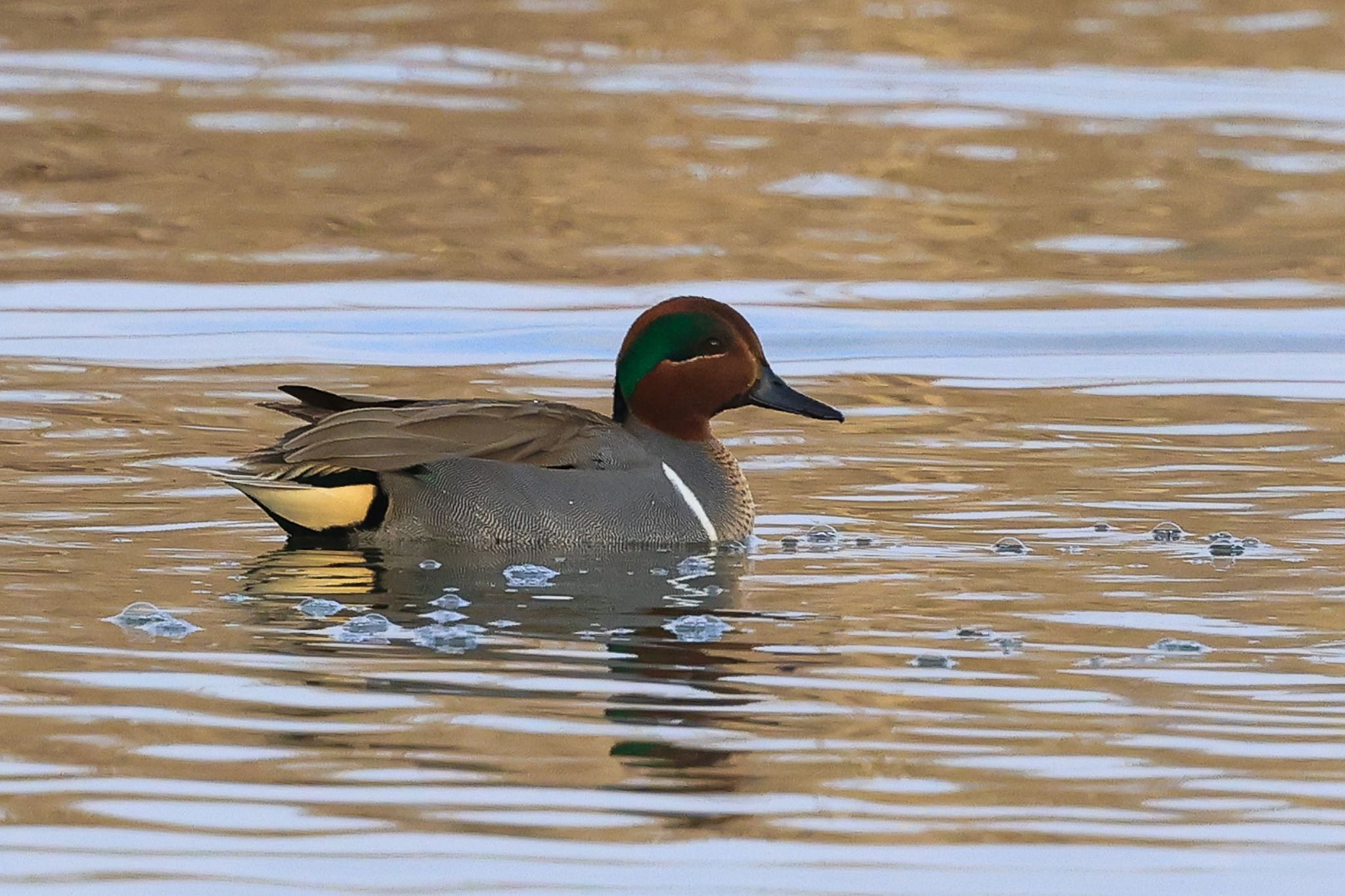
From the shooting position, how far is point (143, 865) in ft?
17.7

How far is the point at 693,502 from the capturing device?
30.1ft

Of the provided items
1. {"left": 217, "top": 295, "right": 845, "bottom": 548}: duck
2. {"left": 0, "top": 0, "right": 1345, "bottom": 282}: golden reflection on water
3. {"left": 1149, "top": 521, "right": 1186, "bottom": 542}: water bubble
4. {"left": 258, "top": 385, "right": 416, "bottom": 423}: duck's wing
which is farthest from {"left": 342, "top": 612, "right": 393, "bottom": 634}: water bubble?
{"left": 0, "top": 0, "right": 1345, "bottom": 282}: golden reflection on water

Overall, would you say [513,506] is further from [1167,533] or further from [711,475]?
[1167,533]

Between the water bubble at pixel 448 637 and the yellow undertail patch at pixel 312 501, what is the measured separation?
54.8 inches

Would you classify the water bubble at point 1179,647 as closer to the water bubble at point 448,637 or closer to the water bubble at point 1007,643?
the water bubble at point 1007,643

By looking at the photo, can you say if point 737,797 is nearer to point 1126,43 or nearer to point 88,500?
point 88,500

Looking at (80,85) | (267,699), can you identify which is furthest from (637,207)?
(267,699)

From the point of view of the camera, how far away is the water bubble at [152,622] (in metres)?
7.39

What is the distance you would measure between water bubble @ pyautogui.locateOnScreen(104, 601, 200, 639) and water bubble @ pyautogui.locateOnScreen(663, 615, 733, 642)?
1.30 meters

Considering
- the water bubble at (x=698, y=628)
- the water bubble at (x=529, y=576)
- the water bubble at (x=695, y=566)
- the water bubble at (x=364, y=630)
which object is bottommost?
the water bubble at (x=695, y=566)

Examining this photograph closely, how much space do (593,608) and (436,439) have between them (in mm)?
1190

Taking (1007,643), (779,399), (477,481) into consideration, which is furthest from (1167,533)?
(477,481)

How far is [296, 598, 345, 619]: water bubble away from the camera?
7.72 meters

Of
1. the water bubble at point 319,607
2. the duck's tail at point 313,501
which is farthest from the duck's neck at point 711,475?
the water bubble at point 319,607
